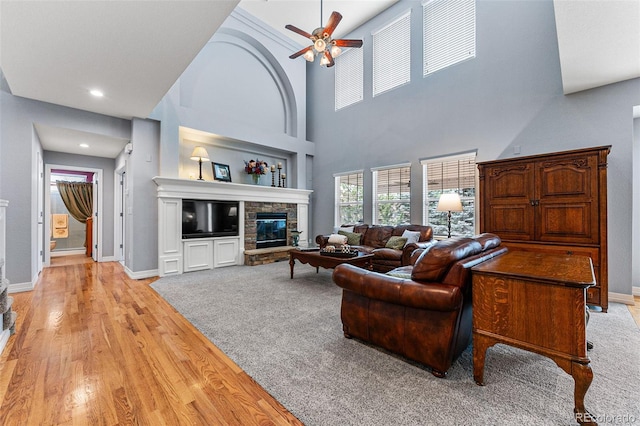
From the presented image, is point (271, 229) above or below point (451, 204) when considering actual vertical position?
below

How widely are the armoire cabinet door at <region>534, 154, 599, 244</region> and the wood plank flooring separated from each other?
11.4 feet

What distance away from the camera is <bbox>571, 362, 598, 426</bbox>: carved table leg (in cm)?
134

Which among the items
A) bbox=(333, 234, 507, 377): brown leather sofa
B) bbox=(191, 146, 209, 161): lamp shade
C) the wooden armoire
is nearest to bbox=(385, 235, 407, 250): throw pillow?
the wooden armoire

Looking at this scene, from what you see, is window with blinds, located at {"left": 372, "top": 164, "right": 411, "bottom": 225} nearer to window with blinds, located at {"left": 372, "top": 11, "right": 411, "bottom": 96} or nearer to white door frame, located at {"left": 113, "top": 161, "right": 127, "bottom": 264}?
window with blinds, located at {"left": 372, "top": 11, "right": 411, "bottom": 96}

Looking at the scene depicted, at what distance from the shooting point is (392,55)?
5.64 m

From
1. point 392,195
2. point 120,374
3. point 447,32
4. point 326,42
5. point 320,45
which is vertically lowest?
point 120,374

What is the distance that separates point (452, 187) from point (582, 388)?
3.76 m

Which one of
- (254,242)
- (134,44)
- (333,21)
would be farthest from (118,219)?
(333,21)

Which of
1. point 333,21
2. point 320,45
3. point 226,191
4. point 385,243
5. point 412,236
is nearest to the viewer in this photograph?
point 333,21

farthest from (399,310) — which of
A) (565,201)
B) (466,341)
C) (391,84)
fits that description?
(391,84)

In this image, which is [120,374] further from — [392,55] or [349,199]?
[392,55]

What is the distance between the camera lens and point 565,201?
3084 millimetres

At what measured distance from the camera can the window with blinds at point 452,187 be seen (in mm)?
4523

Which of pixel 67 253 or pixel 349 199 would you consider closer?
pixel 349 199
